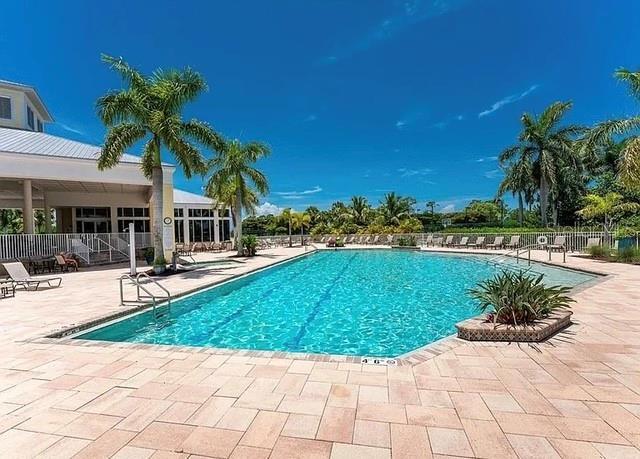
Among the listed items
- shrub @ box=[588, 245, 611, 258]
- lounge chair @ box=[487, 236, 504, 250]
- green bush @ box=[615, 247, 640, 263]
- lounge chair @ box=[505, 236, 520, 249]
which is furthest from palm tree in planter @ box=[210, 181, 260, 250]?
green bush @ box=[615, 247, 640, 263]

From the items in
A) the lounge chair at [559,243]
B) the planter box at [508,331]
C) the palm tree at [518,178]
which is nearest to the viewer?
the planter box at [508,331]

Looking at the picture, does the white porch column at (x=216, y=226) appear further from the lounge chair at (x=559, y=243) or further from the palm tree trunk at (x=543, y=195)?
the palm tree trunk at (x=543, y=195)

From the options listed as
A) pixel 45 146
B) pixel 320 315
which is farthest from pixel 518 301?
pixel 45 146

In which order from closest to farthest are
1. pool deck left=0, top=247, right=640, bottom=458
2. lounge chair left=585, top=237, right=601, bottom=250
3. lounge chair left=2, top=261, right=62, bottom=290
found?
1. pool deck left=0, top=247, right=640, bottom=458
2. lounge chair left=2, top=261, right=62, bottom=290
3. lounge chair left=585, top=237, right=601, bottom=250

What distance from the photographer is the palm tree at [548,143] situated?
24.5 meters

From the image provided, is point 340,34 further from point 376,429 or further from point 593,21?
point 376,429

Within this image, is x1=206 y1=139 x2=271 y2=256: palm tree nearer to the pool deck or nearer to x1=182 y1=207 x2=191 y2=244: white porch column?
x1=182 y1=207 x2=191 y2=244: white porch column

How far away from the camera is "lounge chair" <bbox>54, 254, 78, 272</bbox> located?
45.1 ft

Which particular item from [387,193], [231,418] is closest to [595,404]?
[231,418]

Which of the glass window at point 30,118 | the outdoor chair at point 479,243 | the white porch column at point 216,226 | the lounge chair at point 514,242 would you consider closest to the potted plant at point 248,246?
the white porch column at point 216,226

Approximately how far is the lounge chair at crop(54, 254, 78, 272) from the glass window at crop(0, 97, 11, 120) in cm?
1026

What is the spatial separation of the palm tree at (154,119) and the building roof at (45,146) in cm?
331

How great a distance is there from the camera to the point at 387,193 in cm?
3756

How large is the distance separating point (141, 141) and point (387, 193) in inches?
1115
